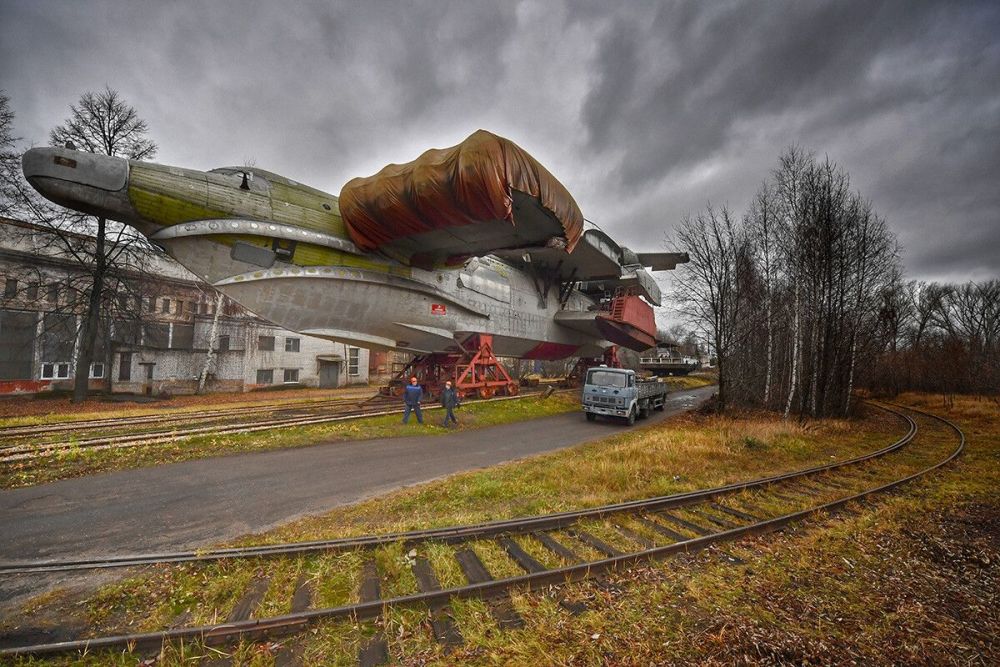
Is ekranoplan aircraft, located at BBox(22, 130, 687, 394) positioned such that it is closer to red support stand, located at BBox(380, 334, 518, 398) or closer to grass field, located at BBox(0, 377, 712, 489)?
red support stand, located at BBox(380, 334, 518, 398)

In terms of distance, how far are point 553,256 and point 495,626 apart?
18679 millimetres

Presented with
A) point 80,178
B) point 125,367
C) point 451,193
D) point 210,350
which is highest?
point 451,193

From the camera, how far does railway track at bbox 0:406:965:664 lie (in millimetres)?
3117

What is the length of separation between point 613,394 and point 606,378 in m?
0.86

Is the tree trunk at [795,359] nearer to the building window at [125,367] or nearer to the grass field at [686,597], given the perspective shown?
the grass field at [686,597]

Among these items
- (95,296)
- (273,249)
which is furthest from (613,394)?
(95,296)

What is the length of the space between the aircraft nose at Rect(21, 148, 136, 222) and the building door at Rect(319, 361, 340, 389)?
80.6 ft

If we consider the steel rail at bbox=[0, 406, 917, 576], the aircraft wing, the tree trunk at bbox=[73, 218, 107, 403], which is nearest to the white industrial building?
the tree trunk at bbox=[73, 218, 107, 403]

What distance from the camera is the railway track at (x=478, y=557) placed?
312 centimetres

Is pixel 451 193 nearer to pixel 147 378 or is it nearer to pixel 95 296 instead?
pixel 95 296

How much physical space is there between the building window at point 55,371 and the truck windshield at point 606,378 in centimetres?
3279

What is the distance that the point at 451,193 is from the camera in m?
9.77

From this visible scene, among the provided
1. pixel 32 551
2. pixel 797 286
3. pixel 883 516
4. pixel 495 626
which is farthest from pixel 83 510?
pixel 797 286

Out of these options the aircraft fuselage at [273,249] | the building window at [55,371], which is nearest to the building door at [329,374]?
the building window at [55,371]
